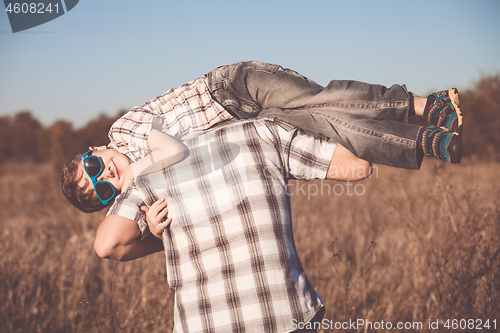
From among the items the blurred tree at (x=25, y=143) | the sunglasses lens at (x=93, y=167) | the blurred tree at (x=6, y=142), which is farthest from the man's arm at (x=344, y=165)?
the blurred tree at (x=6, y=142)

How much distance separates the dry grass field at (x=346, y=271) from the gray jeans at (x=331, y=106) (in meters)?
0.72

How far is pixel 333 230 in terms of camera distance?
18.5 feet

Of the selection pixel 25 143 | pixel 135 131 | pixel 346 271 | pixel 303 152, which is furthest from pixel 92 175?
pixel 25 143

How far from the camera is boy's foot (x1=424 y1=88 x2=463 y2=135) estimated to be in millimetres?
1609

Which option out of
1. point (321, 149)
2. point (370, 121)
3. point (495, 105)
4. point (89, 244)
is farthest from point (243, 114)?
point (495, 105)

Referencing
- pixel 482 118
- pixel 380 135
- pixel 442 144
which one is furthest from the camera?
pixel 482 118

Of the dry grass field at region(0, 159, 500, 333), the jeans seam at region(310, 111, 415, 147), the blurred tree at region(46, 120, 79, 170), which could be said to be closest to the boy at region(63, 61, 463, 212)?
the jeans seam at region(310, 111, 415, 147)

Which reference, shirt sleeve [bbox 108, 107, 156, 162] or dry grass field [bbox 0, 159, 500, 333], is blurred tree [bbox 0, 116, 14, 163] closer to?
dry grass field [bbox 0, 159, 500, 333]

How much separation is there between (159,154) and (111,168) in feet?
1.66

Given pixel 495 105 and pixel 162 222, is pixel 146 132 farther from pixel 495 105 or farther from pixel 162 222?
pixel 495 105

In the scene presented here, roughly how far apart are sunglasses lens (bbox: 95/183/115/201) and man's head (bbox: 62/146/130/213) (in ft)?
0.08

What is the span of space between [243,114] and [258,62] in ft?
1.00

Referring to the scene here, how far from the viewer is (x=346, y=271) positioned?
3.66 meters

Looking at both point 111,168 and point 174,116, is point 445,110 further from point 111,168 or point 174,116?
point 111,168
